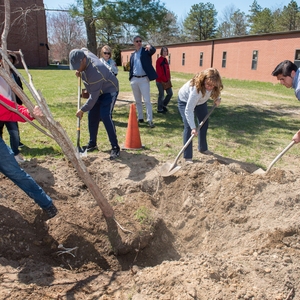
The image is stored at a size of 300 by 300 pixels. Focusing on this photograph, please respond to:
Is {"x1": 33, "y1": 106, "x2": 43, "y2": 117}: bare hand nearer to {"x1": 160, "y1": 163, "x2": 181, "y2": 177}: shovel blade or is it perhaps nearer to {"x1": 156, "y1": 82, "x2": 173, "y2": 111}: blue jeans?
{"x1": 160, "y1": 163, "x2": 181, "y2": 177}: shovel blade

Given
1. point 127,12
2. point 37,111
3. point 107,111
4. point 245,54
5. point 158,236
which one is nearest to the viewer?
point 37,111

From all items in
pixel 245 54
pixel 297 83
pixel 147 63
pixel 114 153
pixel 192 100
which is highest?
pixel 245 54

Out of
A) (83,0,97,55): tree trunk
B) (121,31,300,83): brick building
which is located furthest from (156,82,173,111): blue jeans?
(121,31,300,83): brick building

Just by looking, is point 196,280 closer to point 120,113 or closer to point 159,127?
point 159,127

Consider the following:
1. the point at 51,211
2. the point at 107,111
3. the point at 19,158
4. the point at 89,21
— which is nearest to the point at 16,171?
the point at 51,211

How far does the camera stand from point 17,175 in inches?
126

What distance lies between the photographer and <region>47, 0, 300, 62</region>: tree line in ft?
28.8

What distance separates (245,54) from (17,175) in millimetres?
24239

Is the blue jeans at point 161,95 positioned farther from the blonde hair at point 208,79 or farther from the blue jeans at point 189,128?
the blonde hair at point 208,79

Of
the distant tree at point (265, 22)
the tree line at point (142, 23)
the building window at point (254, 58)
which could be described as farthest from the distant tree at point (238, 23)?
the building window at point (254, 58)

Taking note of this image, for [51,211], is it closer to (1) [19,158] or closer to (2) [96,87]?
(1) [19,158]

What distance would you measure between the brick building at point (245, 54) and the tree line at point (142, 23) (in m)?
4.86

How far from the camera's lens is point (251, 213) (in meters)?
3.58

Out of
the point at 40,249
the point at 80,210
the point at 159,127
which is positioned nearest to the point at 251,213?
the point at 80,210
